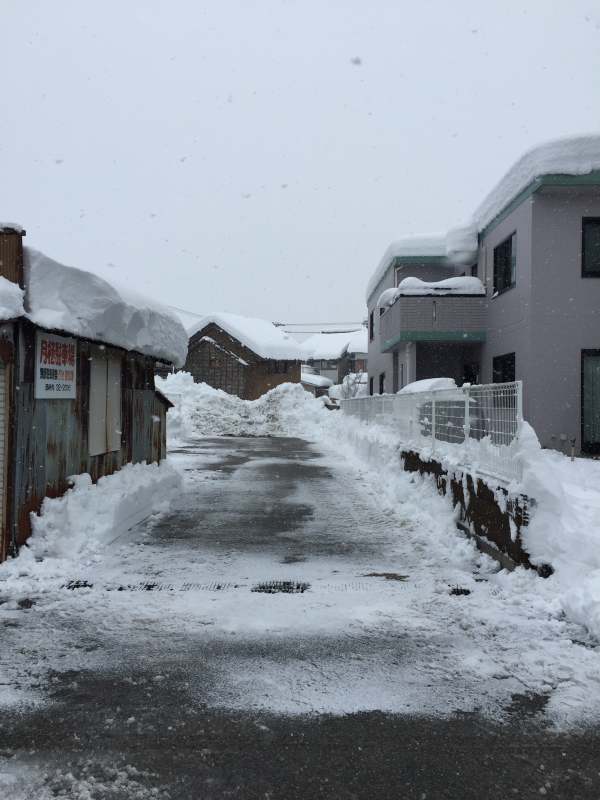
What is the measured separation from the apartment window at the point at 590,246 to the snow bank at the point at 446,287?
13.4 feet

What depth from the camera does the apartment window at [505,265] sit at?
1595 centimetres

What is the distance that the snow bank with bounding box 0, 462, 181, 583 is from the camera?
6.00 meters

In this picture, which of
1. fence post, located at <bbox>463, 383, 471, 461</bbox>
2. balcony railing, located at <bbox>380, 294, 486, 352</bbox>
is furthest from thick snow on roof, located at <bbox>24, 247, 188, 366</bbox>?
balcony railing, located at <bbox>380, 294, 486, 352</bbox>

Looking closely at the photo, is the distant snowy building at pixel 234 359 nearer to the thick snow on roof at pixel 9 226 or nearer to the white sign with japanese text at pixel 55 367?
the white sign with japanese text at pixel 55 367

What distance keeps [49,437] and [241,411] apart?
82.7 feet

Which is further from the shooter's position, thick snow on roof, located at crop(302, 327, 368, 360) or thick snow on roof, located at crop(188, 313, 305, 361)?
thick snow on roof, located at crop(302, 327, 368, 360)

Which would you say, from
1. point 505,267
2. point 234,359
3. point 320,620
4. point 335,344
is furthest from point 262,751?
point 335,344

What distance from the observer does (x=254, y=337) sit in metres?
44.3

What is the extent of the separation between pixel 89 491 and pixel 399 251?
54.2ft

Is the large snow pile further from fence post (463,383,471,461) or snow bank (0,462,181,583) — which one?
fence post (463,383,471,461)

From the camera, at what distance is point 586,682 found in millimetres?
3689

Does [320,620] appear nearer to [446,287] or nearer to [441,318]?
[441,318]

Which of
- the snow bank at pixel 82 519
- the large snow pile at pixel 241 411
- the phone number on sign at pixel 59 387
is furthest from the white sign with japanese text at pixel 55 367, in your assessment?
the large snow pile at pixel 241 411

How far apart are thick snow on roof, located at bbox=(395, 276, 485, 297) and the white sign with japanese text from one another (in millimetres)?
13275
